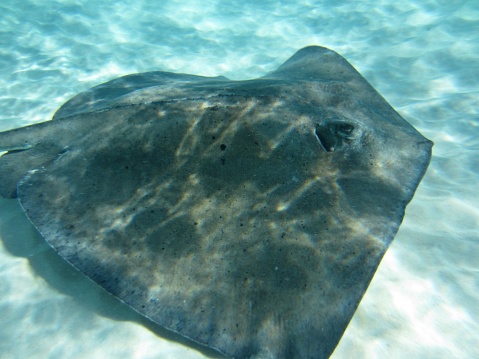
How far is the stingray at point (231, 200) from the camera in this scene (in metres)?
2.52

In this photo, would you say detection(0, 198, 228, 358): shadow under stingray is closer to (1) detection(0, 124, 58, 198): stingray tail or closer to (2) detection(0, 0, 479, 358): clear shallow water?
(2) detection(0, 0, 479, 358): clear shallow water

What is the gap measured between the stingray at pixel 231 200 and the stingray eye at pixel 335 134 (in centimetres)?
2

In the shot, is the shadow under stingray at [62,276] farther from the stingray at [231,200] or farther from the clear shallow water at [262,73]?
the stingray at [231,200]

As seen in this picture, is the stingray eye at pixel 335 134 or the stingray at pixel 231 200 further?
the stingray eye at pixel 335 134

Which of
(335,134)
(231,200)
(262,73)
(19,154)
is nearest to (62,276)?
(19,154)

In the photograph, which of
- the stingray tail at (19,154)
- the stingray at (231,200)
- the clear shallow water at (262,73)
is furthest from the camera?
the stingray tail at (19,154)

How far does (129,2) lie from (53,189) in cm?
1712

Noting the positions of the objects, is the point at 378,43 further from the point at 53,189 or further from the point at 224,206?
the point at 53,189

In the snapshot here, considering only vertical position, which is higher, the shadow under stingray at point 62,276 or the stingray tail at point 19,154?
the stingray tail at point 19,154

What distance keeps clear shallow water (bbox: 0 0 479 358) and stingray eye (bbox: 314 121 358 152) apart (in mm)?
1565

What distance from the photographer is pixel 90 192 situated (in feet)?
11.0

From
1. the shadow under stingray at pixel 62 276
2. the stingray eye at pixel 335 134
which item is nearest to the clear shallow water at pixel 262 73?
the shadow under stingray at pixel 62 276

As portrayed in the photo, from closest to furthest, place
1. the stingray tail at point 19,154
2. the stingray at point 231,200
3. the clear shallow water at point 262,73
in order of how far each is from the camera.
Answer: the stingray at point 231,200 → the clear shallow water at point 262,73 → the stingray tail at point 19,154

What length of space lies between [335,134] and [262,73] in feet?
24.4
